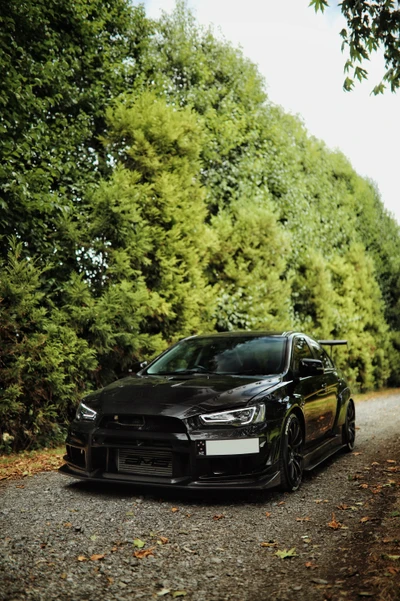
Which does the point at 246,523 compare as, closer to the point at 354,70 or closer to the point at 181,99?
the point at 354,70

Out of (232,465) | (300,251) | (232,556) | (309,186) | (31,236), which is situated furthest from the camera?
(309,186)

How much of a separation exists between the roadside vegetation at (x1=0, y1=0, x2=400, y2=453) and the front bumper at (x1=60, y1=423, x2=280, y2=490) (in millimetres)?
2997

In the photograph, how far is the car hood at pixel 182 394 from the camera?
18.0ft

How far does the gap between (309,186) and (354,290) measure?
3784 millimetres

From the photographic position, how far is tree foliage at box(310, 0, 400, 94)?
7.37 metres

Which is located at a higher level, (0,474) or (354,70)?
(354,70)

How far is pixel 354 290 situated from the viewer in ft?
69.1

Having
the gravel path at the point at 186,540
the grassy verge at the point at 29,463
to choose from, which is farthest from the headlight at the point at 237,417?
the grassy verge at the point at 29,463

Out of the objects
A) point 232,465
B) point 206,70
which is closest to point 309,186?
point 206,70

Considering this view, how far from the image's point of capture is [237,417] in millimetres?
5449

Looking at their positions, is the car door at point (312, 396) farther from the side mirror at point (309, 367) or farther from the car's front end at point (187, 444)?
the car's front end at point (187, 444)

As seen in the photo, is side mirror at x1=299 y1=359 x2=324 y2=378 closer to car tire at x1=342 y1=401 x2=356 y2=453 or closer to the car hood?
the car hood

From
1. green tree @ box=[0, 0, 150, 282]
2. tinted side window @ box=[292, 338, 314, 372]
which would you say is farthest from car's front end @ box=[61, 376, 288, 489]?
green tree @ box=[0, 0, 150, 282]

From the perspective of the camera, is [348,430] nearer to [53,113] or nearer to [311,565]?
[311,565]
